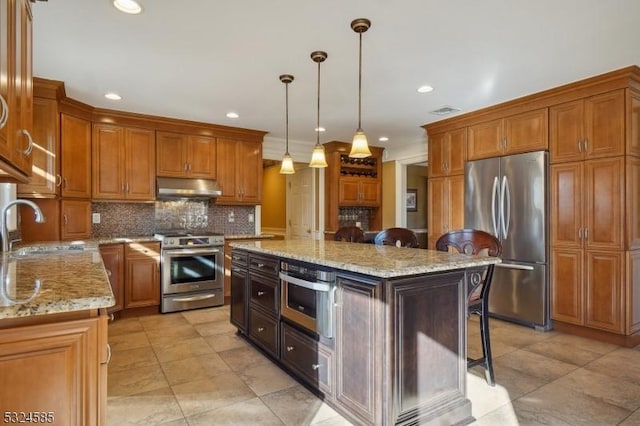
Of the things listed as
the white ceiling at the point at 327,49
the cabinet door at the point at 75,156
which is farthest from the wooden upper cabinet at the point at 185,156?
the cabinet door at the point at 75,156

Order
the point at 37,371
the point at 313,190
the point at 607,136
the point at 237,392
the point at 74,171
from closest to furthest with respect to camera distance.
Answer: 1. the point at 37,371
2. the point at 237,392
3. the point at 607,136
4. the point at 74,171
5. the point at 313,190

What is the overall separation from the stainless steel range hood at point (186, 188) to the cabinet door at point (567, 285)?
3939 millimetres

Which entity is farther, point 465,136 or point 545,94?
point 465,136

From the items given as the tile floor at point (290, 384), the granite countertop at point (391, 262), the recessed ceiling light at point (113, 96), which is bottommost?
the tile floor at point (290, 384)

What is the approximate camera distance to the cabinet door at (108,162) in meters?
4.30

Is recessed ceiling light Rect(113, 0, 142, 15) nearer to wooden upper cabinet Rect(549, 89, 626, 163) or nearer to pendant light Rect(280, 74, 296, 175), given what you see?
pendant light Rect(280, 74, 296, 175)

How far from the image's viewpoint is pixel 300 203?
6.90 metres

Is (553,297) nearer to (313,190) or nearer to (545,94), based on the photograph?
(545,94)

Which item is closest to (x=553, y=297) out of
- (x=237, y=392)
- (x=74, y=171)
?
(x=237, y=392)

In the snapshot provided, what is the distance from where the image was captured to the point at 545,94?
3.67 metres

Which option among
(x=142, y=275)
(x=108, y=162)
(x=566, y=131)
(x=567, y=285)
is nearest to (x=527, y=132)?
(x=566, y=131)

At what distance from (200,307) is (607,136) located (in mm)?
4635

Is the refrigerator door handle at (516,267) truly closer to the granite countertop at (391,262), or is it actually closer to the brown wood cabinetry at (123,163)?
the granite countertop at (391,262)

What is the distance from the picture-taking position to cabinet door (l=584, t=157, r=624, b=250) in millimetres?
3250
